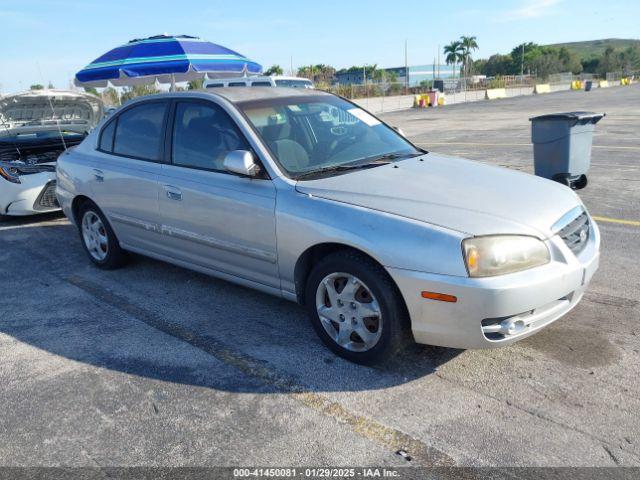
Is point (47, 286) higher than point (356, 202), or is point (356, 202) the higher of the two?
point (356, 202)

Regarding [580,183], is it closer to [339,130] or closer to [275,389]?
[339,130]

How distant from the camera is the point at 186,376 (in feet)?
11.1

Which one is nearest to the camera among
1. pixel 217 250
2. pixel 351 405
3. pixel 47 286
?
pixel 351 405

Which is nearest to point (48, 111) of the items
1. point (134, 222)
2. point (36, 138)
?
point (36, 138)

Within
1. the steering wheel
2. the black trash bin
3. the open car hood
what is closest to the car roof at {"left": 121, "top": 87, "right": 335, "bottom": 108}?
the steering wheel

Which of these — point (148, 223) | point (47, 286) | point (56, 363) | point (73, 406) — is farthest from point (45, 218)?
point (73, 406)

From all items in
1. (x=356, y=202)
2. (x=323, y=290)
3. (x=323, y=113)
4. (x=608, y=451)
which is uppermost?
(x=323, y=113)

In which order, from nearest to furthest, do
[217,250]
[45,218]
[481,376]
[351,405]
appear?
[351,405], [481,376], [217,250], [45,218]

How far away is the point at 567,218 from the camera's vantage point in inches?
131

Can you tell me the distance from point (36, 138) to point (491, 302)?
7278mm

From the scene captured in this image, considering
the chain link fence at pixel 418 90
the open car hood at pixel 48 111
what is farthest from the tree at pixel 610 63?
the open car hood at pixel 48 111

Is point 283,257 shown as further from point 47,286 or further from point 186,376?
point 47,286

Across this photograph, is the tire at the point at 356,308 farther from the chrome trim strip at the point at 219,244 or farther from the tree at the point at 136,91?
the tree at the point at 136,91

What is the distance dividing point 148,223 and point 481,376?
2.86 metres
